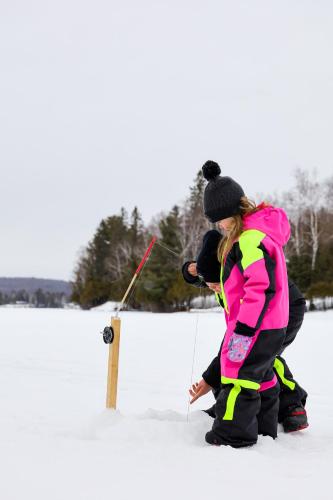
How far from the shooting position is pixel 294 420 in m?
3.07

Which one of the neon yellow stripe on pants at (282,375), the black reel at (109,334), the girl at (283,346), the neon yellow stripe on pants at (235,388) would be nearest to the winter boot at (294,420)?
the girl at (283,346)

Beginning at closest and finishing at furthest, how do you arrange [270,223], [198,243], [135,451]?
1. [135,451]
2. [270,223]
3. [198,243]

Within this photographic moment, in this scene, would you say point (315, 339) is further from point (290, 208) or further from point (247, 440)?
point (290, 208)

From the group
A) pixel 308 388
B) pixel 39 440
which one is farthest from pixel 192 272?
pixel 308 388

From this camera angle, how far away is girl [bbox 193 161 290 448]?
8.54ft

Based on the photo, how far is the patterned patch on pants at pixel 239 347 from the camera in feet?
8.59

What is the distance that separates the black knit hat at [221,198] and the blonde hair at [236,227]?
0.10ft

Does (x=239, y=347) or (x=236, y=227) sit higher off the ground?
(x=236, y=227)

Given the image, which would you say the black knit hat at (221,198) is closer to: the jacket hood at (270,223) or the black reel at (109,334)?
the jacket hood at (270,223)

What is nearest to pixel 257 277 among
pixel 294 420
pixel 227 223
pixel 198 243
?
pixel 227 223

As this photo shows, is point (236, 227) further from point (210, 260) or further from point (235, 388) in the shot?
point (235, 388)

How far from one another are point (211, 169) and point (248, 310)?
92cm

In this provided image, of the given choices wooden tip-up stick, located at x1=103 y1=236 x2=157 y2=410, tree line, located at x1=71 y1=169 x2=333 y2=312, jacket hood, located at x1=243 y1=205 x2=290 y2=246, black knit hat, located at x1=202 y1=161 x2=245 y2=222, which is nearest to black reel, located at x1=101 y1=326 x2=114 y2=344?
wooden tip-up stick, located at x1=103 y1=236 x2=157 y2=410

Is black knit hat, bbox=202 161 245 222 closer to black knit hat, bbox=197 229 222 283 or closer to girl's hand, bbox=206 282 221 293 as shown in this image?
black knit hat, bbox=197 229 222 283
